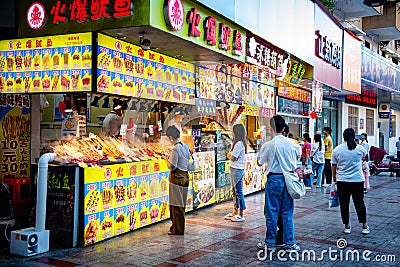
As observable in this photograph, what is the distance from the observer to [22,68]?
7.10 m

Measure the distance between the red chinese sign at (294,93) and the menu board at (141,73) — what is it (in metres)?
5.41

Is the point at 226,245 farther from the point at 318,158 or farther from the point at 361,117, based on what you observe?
the point at 361,117

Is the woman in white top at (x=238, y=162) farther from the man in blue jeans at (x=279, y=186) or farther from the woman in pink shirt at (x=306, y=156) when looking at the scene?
the woman in pink shirt at (x=306, y=156)

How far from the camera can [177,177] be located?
22.8ft

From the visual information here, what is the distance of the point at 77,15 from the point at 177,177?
2.79 metres

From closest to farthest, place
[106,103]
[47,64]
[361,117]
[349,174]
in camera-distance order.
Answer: [47,64] < [349,174] < [106,103] < [361,117]

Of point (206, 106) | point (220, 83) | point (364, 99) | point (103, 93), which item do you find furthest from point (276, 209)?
point (364, 99)

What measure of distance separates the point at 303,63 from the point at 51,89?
869 cm

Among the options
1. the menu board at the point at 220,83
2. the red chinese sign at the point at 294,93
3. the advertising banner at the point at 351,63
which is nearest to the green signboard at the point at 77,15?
the menu board at the point at 220,83

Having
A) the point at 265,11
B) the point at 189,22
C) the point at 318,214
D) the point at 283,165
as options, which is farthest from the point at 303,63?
the point at 283,165

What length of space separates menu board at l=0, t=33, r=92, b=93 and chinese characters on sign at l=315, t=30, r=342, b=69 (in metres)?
9.12

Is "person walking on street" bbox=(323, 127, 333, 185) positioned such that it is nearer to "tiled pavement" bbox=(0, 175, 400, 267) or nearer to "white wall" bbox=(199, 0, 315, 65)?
"white wall" bbox=(199, 0, 315, 65)

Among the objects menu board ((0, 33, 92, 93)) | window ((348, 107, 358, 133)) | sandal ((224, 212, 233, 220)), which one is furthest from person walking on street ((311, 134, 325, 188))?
window ((348, 107, 358, 133))

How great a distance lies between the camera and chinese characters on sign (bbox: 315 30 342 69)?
45.8 ft
